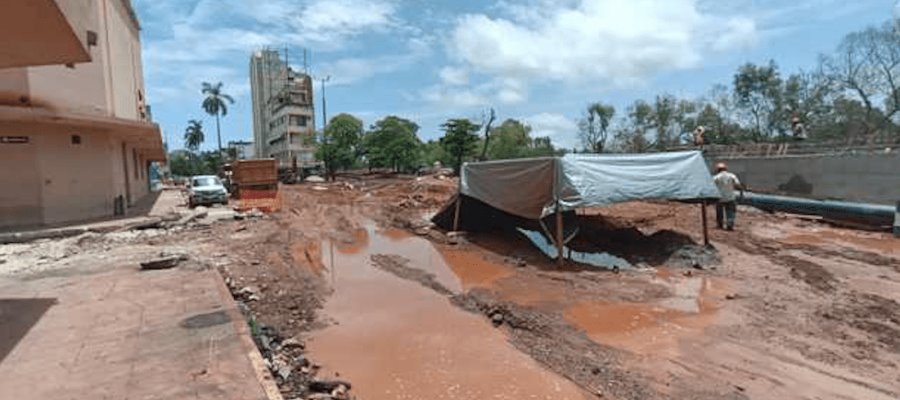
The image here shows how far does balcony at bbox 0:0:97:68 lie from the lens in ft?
20.1

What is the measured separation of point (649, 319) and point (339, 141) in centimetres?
5028

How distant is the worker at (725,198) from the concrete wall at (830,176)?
7.58 m

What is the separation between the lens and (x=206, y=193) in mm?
23328

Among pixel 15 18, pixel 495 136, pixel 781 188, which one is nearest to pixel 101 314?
pixel 15 18

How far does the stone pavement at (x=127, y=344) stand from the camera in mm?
4148

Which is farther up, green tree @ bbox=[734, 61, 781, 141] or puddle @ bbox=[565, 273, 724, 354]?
green tree @ bbox=[734, 61, 781, 141]

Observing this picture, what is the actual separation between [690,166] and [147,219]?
14.4 metres

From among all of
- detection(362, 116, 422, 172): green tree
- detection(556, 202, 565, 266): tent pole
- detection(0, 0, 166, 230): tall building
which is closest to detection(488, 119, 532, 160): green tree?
detection(362, 116, 422, 172): green tree

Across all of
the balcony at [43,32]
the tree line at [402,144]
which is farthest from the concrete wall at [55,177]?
the tree line at [402,144]

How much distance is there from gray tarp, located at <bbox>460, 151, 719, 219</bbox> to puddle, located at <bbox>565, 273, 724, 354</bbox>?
226 cm

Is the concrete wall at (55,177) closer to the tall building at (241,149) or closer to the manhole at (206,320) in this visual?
the manhole at (206,320)

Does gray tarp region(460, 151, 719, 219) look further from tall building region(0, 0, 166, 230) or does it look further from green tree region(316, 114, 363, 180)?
green tree region(316, 114, 363, 180)

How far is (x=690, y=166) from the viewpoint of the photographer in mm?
11305

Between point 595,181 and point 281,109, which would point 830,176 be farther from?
point 281,109
